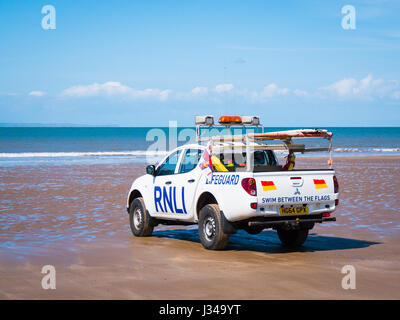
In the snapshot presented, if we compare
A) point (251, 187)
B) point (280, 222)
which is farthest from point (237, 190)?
point (280, 222)

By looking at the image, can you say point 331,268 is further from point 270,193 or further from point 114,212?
point 114,212

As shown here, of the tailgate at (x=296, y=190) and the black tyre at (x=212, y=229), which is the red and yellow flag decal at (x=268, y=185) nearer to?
the tailgate at (x=296, y=190)

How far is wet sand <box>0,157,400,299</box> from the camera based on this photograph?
712 cm

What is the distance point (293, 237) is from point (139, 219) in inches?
124

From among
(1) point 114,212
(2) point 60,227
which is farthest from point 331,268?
(1) point 114,212

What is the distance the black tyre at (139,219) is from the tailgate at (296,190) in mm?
3181

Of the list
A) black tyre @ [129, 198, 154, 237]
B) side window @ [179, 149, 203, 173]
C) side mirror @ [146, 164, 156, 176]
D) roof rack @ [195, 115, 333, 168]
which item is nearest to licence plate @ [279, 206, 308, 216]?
roof rack @ [195, 115, 333, 168]

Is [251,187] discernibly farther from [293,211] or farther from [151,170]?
[151,170]

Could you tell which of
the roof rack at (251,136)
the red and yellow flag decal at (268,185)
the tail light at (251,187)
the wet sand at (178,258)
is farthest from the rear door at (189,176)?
the red and yellow flag decal at (268,185)

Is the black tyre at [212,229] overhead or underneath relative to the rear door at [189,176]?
underneath

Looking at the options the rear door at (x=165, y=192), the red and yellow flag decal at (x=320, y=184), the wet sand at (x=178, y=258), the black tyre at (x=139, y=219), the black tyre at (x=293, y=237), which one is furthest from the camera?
the black tyre at (x=139, y=219)

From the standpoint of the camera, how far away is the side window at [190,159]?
35.1 feet

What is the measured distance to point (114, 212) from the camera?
49.1 feet

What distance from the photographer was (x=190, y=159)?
1087 cm
